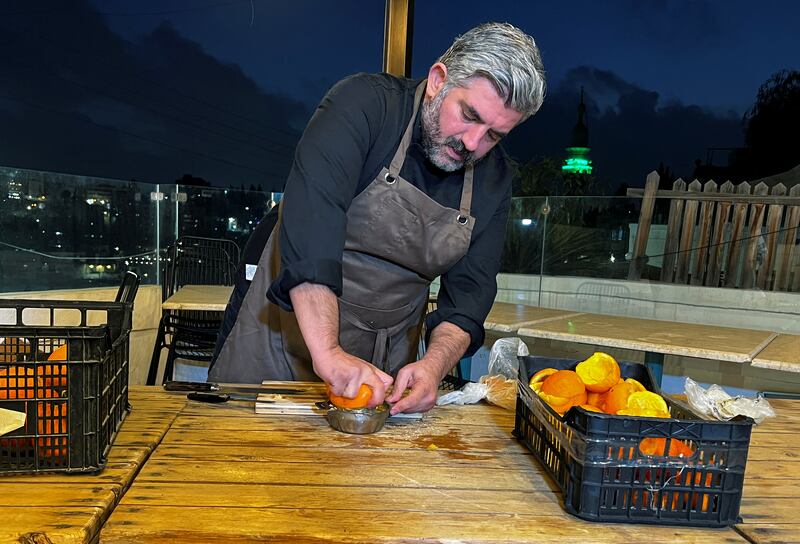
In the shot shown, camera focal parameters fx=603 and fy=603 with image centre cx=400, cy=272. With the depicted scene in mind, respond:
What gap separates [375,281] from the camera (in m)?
1.77

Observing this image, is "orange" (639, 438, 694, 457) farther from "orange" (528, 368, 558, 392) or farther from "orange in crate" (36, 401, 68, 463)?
"orange in crate" (36, 401, 68, 463)

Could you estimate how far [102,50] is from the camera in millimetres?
7738

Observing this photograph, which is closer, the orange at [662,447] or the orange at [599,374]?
the orange at [662,447]

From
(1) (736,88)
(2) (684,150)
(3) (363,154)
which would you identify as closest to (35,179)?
(3) (363,154)

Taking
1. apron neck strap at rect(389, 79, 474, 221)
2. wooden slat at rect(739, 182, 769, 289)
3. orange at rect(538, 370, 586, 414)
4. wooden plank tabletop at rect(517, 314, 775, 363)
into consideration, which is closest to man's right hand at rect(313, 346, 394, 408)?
orange at rect(538, 370, 586, 414)

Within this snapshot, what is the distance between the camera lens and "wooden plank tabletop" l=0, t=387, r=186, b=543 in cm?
74

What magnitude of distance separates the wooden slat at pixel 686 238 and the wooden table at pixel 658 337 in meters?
1.61

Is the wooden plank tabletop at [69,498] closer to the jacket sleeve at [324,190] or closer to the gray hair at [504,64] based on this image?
the jacket sleeve at [324,190]

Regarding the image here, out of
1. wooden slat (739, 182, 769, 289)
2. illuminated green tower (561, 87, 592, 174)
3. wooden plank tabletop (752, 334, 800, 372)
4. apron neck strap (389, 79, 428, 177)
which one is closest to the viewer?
apron neck strap (389, 79, 428, 177)

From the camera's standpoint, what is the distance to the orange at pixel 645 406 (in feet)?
3.18

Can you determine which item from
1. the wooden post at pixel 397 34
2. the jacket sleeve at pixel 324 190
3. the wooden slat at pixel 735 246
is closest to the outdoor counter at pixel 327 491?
the jacket sleeve at pixel 324 190

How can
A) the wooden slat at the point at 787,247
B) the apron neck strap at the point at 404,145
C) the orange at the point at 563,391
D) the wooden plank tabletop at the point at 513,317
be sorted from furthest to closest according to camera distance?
the wooden slat at the point at 787,247 → the wooden plank tabletop at the point at 513,317 → the apron neck strap at the point at 404,145 → the orange at the point at 563,391

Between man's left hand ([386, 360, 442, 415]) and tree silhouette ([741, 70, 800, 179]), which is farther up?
tree silhouette ([741, 70, 800, 179])

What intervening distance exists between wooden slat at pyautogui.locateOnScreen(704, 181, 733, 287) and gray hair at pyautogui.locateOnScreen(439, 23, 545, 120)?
419 centimetres
